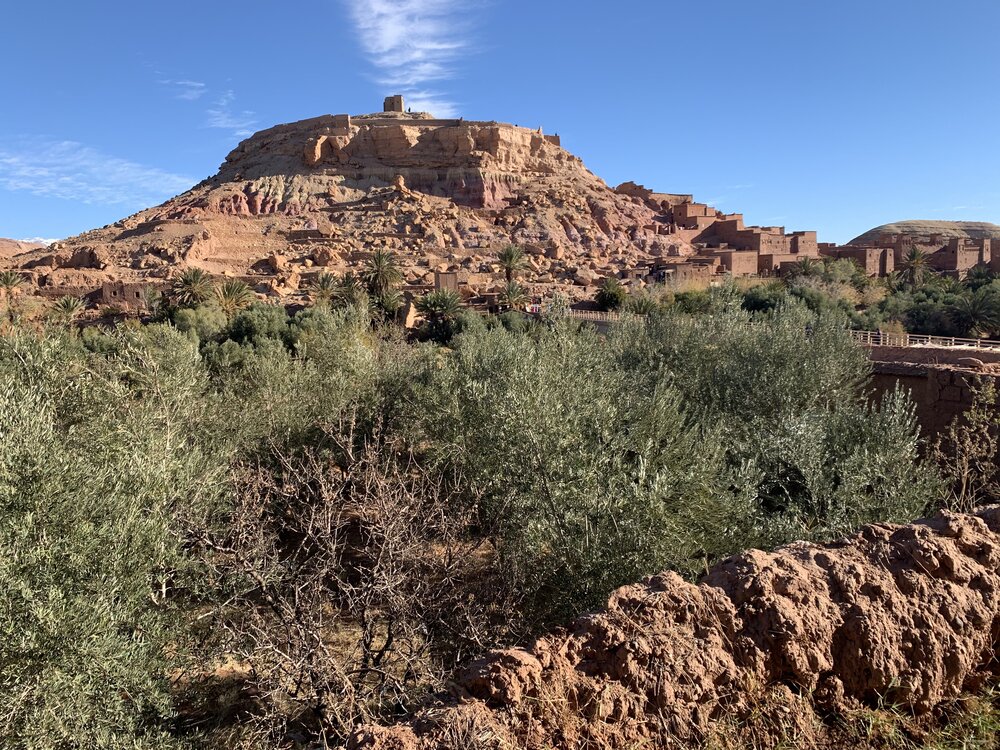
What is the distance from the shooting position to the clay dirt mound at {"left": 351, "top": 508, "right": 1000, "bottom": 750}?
9.94 ft

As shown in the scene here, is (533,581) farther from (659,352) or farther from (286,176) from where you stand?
(286,176)

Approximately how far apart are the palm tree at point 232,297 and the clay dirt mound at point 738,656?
29390 mm

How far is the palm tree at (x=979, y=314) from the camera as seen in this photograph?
22.1m

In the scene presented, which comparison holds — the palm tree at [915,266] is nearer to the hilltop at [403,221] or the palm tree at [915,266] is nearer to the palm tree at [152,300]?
the hilltop at [403,221]

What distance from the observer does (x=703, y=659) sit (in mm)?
3254

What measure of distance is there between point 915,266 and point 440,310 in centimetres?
3095

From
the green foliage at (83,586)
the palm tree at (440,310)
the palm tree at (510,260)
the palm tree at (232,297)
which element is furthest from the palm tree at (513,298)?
the green foliage at (83,586)

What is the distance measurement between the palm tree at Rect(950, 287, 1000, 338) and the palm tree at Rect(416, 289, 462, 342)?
19.8 metres

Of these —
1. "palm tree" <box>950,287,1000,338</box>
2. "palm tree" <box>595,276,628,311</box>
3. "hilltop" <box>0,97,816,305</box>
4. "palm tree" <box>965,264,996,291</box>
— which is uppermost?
"hilltop" <box>0,97,816,305</box>

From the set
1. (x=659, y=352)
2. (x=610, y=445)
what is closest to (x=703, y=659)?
(x=610, y=445)

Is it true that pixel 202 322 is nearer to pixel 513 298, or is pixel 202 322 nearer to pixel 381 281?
pixel 381 281

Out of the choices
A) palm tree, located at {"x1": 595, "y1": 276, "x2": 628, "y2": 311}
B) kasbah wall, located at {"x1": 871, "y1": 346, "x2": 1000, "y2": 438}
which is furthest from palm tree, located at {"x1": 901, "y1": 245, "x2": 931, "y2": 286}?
kasbah wall, located at {"x1": 871, "y1": 346, "x2": 1000, "y2": 438}

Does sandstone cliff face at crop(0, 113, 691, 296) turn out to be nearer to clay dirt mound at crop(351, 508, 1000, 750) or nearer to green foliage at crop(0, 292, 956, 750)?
green foliage at crop(0, 292, 956, 750)

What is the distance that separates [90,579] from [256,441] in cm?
502
